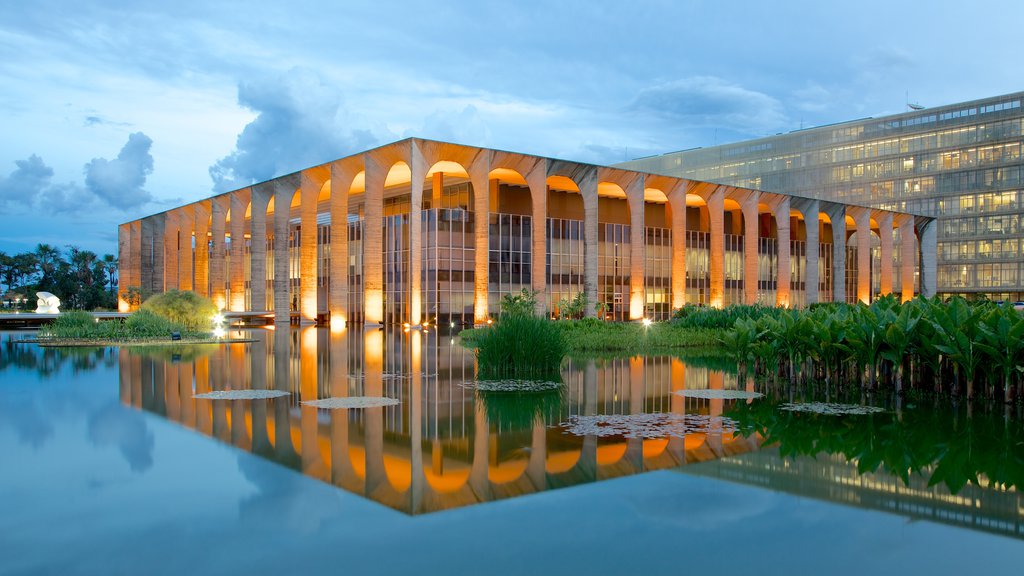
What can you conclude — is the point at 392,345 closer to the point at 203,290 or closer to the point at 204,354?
the point at 204,354

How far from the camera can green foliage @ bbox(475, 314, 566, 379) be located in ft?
53.3

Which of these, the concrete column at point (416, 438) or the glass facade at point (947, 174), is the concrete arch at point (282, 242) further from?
the glass facade at point (947, 174)

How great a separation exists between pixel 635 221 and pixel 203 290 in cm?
4166

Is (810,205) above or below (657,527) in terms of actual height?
above

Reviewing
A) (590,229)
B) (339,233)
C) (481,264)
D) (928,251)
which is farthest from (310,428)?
(928,251)

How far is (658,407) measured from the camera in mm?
12508

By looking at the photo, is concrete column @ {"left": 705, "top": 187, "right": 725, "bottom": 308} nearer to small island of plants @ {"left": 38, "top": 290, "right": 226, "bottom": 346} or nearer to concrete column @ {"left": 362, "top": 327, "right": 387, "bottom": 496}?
small island of plants @ {"left": 38, "top": 290, "right": 226, "bottom": 346}

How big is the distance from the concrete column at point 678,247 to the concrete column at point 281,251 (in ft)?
93.0

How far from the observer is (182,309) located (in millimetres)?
36406

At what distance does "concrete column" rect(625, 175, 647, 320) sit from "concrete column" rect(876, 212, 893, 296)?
33.9 m

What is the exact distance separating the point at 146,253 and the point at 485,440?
3106 inches

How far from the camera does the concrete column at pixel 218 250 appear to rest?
214 feet

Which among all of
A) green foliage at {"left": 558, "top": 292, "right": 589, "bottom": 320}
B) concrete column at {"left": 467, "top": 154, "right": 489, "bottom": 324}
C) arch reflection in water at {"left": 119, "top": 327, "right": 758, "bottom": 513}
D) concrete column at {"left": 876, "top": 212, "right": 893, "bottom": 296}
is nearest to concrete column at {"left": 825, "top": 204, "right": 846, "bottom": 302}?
concrete column at {"left": 876, "top": 212, "right": 893, "bottom": 296}

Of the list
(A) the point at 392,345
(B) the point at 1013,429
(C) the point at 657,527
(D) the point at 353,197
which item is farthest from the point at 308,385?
(D) the point at 353,197
